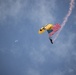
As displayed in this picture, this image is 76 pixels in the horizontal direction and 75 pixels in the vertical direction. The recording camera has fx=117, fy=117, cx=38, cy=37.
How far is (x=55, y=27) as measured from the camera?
47938 millimetres

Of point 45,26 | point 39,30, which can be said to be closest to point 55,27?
point 45,26

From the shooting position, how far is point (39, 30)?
2110 inches

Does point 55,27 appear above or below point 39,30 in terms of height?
below

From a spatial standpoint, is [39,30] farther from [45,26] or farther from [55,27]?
[55,27]

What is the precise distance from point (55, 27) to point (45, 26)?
5.01m

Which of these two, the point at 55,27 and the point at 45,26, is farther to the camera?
the point at 45,26

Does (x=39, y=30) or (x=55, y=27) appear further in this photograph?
(x=39, y=30)

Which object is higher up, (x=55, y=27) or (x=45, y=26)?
(x=45, y=26)

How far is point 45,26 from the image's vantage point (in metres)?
51.0

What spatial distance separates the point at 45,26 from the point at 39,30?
3989 millimetres

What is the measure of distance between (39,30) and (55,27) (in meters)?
8.65
